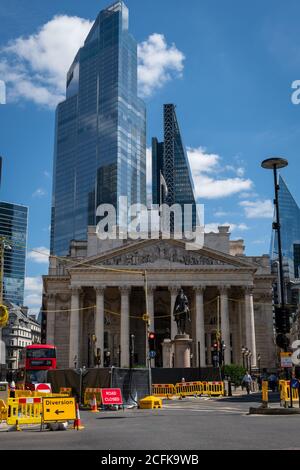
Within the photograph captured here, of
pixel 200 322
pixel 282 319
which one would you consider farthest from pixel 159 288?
pixel 282 319

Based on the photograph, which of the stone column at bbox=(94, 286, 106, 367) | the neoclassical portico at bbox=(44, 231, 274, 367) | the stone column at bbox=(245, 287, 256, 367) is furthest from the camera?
the neoclassical portico at bbox=(44, 231, 274, 367)

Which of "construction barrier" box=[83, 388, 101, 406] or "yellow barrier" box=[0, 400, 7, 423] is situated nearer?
"yellow barrier" box=[0, 400, 7, 423]

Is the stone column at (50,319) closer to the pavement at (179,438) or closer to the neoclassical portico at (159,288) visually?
the neoclassical portico at (159,288)

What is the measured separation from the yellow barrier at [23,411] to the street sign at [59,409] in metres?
1.96

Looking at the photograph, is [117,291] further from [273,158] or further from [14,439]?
[14,439]

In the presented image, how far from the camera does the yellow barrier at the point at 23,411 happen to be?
2181 centimetres

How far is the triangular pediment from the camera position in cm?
8031

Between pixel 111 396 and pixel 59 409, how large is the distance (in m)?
11.4

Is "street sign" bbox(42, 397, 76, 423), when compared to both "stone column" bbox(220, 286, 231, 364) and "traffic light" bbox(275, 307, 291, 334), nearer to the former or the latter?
"traffic light" bbox(275, 307, 291, 334)

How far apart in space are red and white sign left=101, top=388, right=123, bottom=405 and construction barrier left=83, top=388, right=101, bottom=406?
58.1 inches

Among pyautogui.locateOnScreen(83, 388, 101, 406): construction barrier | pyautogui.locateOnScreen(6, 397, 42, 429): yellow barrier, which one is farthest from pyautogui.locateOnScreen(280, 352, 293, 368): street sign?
pyautogui.locateOnScreen(83, 388, 101, 406): construction barrier

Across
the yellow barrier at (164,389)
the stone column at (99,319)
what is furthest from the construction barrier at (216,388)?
the stone column at (99,319)

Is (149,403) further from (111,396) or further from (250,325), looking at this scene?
(250,325)

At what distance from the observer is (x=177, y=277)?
80375mm
